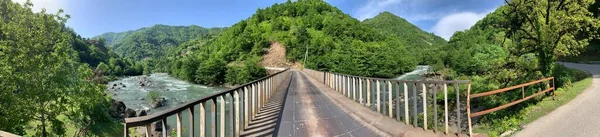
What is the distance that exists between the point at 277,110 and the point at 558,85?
45.9 feet

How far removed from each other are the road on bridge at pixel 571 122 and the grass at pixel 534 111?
216mm

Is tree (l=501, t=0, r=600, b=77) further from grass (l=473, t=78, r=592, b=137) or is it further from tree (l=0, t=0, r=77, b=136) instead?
tree (l=0, t=0, r=77, b=136)

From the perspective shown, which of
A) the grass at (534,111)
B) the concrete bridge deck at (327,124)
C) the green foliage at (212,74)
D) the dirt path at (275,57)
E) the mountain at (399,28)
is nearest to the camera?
the concrete bridge deck at (327,124)

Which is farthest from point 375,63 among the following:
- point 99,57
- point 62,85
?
point 99,57

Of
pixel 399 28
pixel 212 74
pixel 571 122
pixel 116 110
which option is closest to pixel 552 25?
pixel 571 122

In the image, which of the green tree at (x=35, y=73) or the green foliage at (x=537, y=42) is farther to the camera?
the green tree at (x=35, y=73)

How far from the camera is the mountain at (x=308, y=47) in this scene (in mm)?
63562

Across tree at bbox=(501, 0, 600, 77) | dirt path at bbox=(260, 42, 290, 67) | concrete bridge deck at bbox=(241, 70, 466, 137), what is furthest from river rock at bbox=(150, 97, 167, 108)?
dirt path at bbox=(260, 42, 290, 67)

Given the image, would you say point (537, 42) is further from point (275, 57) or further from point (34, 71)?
point (275, 57)

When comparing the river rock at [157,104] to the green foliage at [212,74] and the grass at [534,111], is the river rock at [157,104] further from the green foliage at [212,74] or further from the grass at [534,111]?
the grass at [534,111]

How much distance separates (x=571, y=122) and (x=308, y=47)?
76.3 metres

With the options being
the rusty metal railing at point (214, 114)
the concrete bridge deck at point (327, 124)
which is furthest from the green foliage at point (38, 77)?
the rusty metal railing at point (214, 114)

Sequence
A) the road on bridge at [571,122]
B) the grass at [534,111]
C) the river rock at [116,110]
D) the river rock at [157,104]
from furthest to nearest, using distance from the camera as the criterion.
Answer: the river rock at [157,104]
the river rock at [116,110]
the grass at [534,111]
the road on bridge at [571,122]

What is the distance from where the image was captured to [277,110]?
29.1 ft
